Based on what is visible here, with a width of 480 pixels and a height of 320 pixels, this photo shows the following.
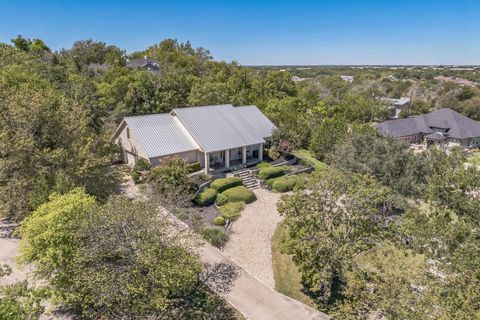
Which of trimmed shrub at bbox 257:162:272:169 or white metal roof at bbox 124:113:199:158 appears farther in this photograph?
trimmed shrub at bbox 257:162:272:169

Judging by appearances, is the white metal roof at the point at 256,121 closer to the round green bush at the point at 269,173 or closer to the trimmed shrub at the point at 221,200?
the round green bush at the point at 269,173

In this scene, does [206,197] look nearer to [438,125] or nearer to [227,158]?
[227,158]

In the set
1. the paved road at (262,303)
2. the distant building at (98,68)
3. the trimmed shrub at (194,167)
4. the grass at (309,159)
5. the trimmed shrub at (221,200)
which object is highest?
the distant building at (98,68)

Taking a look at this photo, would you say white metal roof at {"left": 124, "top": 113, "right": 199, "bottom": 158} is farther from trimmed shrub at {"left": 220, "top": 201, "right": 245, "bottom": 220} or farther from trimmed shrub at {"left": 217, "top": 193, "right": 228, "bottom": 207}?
trimmed shrub at {"left": 220, "top": 201, "right": 245, "bottom": 220}

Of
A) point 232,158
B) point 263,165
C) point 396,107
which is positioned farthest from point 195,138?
point 396,107

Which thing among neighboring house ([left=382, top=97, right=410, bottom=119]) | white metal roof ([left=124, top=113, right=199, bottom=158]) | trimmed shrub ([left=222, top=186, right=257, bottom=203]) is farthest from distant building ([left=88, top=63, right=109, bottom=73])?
neighboring house ([left=382, top=97, right=410, bottom=119])

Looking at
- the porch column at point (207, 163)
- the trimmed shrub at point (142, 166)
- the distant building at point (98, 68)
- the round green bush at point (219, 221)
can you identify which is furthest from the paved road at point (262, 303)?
the distant building at point (98, 68)

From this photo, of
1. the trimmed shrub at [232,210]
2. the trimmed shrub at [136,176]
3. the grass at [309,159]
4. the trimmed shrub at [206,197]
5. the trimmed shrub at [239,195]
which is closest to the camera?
the trimmed shrub at [232,210]
